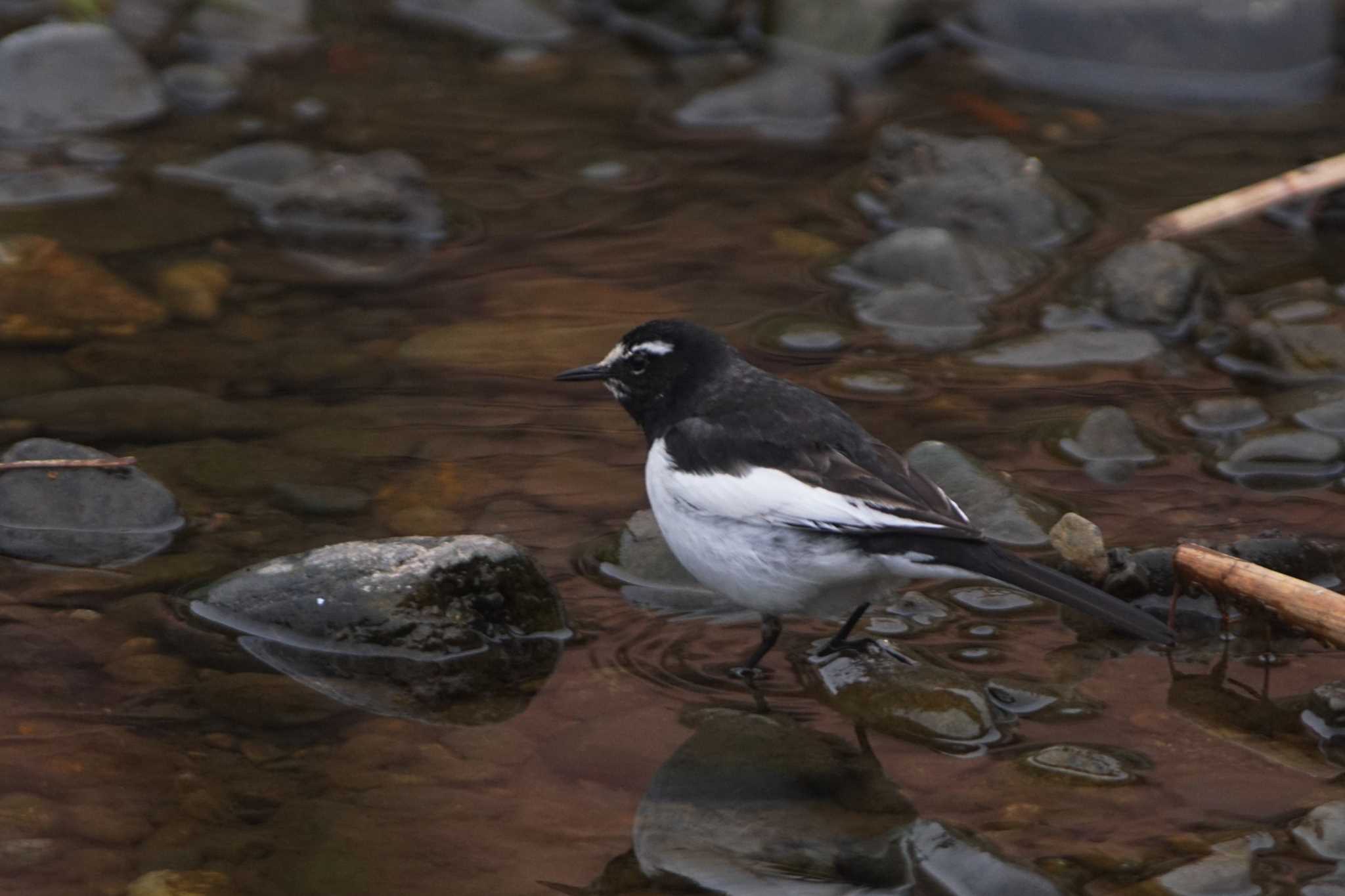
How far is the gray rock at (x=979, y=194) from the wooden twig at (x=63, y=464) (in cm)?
436

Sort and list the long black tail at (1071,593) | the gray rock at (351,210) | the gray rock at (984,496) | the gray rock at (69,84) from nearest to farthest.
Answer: the long black tail at (1071,593) → the gray rock at (984,496) → the gray rock at (351,210) → the gray rock at (69,84)

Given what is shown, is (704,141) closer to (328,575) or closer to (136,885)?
(328,575)

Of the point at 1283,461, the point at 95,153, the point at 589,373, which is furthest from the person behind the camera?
the point at 95,153

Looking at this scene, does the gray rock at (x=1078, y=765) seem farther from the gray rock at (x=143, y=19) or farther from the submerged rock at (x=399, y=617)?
the gray rock at (x=143, y=19)

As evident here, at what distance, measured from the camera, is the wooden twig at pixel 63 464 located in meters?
6.06

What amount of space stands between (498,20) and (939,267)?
164 inches

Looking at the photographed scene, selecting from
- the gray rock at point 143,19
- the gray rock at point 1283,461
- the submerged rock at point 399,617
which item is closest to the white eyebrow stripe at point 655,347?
the submerged rock at point 399,617

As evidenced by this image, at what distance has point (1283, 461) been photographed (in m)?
6.79

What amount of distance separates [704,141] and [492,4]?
2.12 meters

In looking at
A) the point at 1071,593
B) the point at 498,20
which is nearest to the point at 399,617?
the point at 1071,593

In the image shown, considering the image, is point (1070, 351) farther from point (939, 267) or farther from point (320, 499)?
point (320, 499)

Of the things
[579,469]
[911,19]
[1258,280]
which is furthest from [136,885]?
[911,19]

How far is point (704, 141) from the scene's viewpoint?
9.98m

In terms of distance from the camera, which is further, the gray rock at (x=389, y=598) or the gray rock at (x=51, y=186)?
the gray rock at (x=51, y=186)
